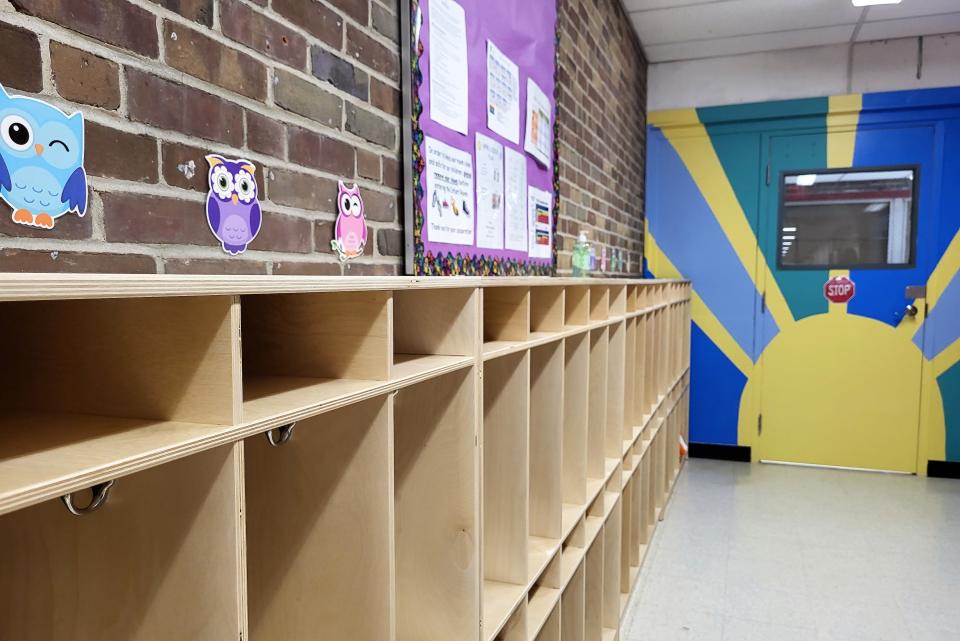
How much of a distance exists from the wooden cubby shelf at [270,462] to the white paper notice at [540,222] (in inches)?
30.1

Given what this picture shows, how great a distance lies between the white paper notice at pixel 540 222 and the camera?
241cm

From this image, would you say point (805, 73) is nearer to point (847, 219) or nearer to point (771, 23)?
point (771, 23)

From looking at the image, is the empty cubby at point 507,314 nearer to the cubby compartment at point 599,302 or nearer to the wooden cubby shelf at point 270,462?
the wooden cubby shelf at point 270,462

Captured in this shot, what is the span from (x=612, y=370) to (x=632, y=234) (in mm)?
2362

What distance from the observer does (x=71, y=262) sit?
2.71ft

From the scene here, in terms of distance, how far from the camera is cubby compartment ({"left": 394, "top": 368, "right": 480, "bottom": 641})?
1211 millimetres

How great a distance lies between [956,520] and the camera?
12.3ft

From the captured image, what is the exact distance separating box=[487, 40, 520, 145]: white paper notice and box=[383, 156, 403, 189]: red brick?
59 centimetres

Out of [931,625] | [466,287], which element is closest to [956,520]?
[931,625]

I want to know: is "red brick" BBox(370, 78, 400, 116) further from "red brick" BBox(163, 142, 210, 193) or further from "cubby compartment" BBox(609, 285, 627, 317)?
"cubby compartment" BBox(609, 285, 627, 317)

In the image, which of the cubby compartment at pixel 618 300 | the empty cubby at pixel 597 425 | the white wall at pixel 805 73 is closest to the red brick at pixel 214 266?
the empty cubby at pixel 597 425

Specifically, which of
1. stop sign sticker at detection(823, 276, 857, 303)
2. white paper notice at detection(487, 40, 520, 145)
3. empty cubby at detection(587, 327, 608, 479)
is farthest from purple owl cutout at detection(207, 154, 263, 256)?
stop sign sticker at detection(823, 276, 857, 303)

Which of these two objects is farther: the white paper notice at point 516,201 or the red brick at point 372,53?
the white paper notice at point 516,201

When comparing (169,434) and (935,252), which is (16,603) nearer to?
(169,434)
